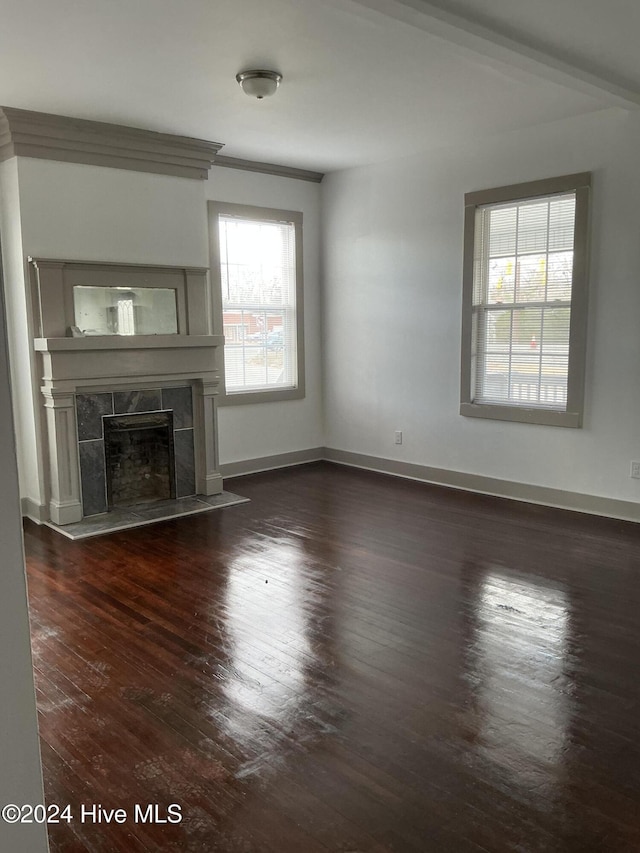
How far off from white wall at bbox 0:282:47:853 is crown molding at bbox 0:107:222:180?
155 inches

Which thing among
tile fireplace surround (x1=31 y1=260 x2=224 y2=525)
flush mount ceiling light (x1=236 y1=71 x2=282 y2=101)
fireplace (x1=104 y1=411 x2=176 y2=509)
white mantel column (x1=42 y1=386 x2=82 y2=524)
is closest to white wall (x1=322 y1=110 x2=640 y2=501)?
tile fireplace surround (x1=31 y1=260 x2=224 y2=525)

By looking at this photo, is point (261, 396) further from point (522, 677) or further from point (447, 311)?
point (522, 677)

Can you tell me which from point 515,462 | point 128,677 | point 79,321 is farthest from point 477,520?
point 79,321

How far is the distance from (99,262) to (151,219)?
576 millimetres

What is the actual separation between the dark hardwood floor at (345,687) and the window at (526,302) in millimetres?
1097

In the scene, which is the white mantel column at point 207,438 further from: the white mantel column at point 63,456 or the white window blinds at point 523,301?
the white window blinds at point 523,301

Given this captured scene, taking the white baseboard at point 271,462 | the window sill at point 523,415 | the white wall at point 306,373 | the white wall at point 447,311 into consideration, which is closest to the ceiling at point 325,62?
the white wall at point 447,311

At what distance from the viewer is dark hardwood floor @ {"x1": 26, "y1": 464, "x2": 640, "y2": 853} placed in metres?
1.98

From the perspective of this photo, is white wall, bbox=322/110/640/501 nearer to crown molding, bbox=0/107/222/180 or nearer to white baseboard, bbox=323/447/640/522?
white baseboard, bbox=323/447/640/522

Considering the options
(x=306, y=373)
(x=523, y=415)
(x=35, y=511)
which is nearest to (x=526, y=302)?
(x=523, y=415)

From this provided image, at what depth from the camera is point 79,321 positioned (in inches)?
195

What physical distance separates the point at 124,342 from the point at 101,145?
1.39 metres

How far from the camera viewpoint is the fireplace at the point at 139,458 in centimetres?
517

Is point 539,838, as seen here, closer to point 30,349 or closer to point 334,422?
point 30,349
